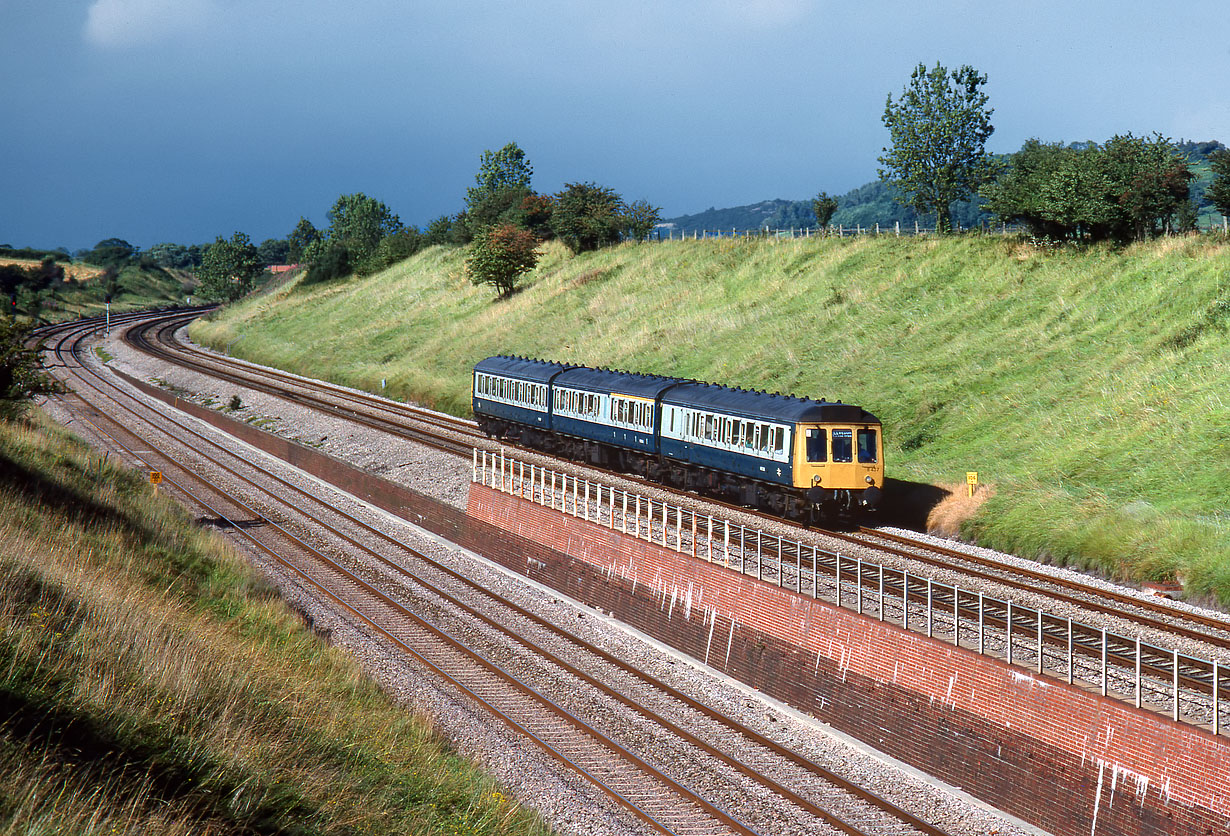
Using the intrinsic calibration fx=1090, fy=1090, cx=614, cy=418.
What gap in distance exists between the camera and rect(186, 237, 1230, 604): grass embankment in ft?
81.9

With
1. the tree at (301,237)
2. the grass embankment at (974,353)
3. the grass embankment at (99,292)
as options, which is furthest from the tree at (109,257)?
the grass embankment at (974,353)

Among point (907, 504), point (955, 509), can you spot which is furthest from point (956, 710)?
point (907, 504)

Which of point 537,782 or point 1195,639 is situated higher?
point 1195,639

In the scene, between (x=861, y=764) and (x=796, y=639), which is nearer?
(x=861, y=764)

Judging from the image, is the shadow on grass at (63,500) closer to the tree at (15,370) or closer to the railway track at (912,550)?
the tree at (15,370)

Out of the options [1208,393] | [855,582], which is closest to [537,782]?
[855,582]

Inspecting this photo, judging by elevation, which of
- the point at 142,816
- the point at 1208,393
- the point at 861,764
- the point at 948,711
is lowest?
the point at 861,764

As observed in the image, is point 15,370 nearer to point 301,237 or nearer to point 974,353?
point 974,353

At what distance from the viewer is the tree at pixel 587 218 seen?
267 feet

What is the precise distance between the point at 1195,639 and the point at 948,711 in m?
4.67

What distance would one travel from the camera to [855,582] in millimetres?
20656

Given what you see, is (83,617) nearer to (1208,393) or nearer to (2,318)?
(2,318)

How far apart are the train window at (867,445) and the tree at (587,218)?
183ft

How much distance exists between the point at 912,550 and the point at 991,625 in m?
6.88
